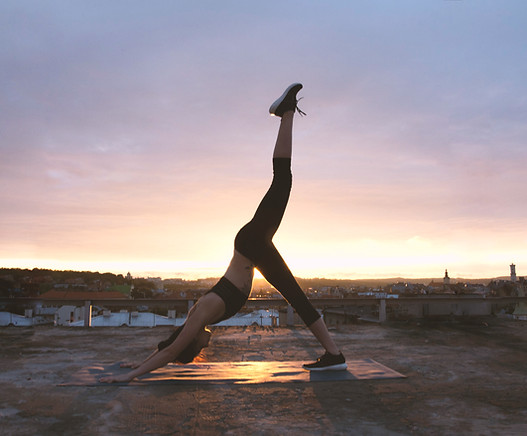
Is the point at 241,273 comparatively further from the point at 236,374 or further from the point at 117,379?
the point at 117,379

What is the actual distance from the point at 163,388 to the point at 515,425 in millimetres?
3502

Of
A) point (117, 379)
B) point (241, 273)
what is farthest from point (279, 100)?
point (117, 379)

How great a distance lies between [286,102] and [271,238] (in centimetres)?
188

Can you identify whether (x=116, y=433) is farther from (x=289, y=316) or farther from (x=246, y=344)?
(x=289, y=316)

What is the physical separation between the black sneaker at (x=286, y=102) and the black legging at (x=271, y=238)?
0.67 m

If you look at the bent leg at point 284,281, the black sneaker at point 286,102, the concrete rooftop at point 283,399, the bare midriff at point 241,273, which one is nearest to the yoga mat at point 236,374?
the concrete rooftop at point 283,399

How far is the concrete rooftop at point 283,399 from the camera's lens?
332 cm

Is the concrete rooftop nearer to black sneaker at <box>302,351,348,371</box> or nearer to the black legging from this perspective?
black sneaker at <box>302,351,348,371</box>

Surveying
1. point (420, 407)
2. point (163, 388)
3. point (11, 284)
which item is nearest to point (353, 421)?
point (420, 407)

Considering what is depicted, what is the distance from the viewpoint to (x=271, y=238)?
216 inches

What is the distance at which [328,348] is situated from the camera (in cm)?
549

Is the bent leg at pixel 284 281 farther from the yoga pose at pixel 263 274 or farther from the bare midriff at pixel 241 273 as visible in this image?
the bare midriff at pixel 241 273

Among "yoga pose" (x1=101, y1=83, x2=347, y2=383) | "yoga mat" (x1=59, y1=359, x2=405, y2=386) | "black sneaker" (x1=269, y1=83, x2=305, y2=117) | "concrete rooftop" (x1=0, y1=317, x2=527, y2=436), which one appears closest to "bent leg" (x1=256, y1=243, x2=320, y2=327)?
"yoga pose" (x1=101, y1=83, x2=347, y2=383)

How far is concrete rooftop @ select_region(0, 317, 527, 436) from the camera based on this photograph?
3318 millimetres
